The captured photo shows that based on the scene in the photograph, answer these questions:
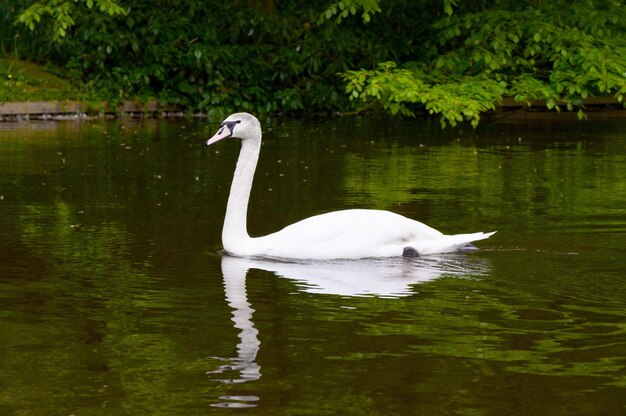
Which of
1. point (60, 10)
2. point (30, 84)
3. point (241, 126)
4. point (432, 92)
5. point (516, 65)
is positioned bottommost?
point (241, 126)

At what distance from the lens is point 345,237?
11.8m

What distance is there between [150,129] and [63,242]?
13868mm

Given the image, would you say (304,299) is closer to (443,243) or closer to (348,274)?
(348,274)

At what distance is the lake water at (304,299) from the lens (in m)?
7.50

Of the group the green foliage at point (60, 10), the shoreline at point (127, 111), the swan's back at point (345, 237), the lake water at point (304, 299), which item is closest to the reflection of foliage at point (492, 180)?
the lake water at point (304, 299)

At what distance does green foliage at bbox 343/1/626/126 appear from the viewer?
69.5 feet

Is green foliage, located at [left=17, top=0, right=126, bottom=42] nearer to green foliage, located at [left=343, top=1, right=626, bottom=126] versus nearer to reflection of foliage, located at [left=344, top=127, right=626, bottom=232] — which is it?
green foliage, located at [left=343, top=1, right=626, bottom=126]

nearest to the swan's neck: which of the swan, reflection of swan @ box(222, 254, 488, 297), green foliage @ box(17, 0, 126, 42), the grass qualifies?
the swan

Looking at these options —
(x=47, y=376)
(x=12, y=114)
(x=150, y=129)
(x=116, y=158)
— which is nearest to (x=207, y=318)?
(x=47, y=376)

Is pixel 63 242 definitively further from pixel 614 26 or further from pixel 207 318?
pixel 614 26

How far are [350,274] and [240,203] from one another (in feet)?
4.79

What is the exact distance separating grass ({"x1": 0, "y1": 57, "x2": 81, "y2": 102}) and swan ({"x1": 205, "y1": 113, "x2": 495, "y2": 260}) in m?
17.5

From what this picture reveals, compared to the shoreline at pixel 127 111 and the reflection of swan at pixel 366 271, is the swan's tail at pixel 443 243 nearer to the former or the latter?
the reflection of swan at pixel 366 271

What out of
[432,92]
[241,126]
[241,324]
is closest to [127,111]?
[432,92]
